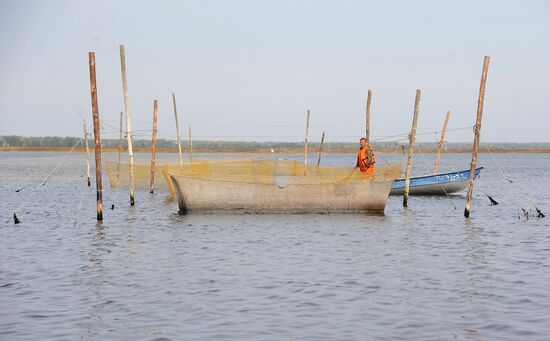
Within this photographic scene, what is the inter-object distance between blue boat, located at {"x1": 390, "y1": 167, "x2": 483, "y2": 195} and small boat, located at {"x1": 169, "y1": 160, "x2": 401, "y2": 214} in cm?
990

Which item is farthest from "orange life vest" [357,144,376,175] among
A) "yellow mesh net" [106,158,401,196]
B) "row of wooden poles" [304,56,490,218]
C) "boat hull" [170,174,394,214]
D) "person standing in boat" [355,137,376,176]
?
"row of wooden poles" [304,56,490,218]

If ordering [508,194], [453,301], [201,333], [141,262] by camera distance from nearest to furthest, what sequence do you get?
[201,333], [453,301], [141,262], [508,194]

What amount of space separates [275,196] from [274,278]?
1184 cm

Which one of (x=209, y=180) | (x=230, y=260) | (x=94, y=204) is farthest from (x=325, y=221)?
(x=94, y=204)

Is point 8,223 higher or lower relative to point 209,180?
lower

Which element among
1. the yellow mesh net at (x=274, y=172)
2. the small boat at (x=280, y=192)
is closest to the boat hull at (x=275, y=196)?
the small boat at (x=280, y=192)

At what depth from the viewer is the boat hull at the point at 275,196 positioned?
2662 centimetres

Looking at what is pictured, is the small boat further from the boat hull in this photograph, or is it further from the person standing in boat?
the person standing in boat

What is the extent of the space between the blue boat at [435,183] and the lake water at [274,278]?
9525 mm

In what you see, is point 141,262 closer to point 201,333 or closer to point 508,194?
point 201,333

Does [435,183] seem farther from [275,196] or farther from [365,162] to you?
[275,196]

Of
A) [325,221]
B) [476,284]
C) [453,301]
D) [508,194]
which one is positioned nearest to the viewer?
[453,301]

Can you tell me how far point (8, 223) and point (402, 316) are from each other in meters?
18.1

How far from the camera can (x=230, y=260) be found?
1752 cm
